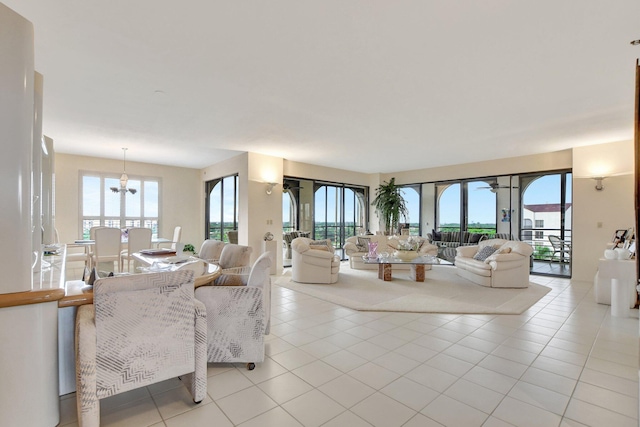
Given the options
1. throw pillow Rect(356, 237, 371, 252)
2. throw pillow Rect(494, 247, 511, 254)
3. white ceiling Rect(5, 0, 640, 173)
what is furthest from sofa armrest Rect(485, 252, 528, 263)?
throw pillow Rect(356, 237, 371, 252)

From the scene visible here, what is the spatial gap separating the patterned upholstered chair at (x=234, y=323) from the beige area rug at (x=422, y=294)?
79.4 inches

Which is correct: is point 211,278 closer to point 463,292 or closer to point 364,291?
point 364,291

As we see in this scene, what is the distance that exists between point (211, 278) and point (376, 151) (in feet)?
Result: 16.3

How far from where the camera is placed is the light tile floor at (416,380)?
1.92 metres

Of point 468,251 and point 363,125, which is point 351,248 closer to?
point 468,251

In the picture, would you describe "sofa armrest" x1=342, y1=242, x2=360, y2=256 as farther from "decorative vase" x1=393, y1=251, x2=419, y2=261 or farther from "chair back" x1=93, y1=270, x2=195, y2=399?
"chair back" x1=93, y1=270, x2=195, y2=399

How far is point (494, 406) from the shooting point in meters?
2.03

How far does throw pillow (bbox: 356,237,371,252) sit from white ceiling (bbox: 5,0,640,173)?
9.56ft

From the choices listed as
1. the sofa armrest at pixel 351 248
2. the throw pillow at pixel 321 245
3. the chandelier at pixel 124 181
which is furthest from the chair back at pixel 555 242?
the chandelier at pixel 124 181

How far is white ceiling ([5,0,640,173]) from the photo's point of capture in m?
2.16

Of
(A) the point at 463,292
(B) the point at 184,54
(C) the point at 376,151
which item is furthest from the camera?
(C) the point at 376,151

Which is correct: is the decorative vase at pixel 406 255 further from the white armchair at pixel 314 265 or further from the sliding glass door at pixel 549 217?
the sliding glass door at pixel 549 217

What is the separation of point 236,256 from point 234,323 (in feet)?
4.50

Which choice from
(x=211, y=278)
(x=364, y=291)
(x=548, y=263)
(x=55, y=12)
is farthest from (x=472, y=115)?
(x=548, y=263)
